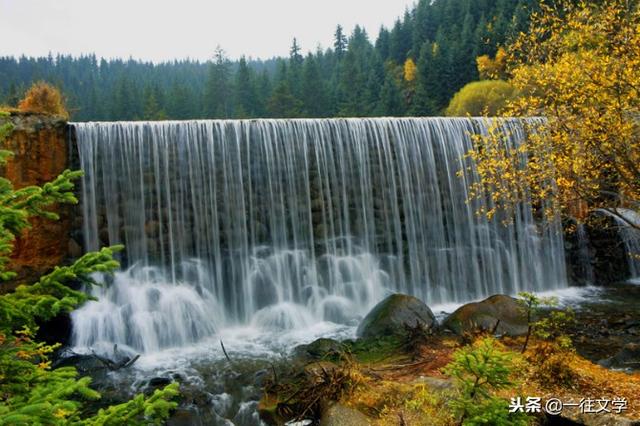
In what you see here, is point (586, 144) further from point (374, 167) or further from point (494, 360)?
point (374, 167)

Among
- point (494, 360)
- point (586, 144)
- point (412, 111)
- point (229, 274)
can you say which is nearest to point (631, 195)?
point (586, 144)

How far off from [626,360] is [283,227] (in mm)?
9741

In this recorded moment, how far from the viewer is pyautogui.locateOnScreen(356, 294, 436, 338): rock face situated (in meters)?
11.3

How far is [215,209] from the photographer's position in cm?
1446

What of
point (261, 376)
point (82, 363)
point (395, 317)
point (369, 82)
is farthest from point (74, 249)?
point (369, 82)

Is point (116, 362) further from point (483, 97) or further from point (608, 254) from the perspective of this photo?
point (483, 97)

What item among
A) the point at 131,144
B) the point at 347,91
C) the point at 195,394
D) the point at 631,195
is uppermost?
the point at 347,91

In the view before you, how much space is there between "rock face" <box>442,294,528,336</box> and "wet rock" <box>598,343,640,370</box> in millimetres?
2076

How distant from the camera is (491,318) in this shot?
449 inches

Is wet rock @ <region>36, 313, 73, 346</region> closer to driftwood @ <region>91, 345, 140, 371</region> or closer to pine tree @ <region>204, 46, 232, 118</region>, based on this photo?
driftwood @ <region>91, 345, 140, 371</region>

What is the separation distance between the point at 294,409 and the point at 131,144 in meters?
9.93

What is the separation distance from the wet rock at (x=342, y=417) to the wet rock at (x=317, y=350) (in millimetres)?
3176

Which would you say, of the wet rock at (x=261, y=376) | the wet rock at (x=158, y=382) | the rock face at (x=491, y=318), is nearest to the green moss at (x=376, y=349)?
the rock face at (x=491, y=318)

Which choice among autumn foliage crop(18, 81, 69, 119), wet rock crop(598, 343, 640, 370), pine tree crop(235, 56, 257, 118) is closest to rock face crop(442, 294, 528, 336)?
wet rock crop(598, 343, 640, 370)
